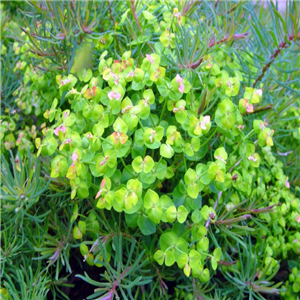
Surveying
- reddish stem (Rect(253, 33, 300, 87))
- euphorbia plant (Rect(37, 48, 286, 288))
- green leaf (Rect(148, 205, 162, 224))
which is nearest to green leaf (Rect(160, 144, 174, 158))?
A: euphorbia plant (Rect(37, 48, 286, 288))

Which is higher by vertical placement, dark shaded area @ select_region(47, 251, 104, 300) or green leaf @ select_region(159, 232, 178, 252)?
green leaf @ select_region(159, 232, 178, 252)

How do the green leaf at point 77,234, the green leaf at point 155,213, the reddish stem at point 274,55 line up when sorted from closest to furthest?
the green leaf at point 155,213
the green leaf at point 77,234
the reddish stem at point 274,55

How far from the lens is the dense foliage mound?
2.35 feet

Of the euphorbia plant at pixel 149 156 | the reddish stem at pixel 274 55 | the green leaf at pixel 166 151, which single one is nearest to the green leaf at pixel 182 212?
the euphorbia plant at pixel 149 156

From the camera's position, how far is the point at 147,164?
69 centimetres

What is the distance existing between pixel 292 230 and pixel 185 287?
0.49 metres

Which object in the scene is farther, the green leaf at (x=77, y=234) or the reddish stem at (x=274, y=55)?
the reddish stem at (x=274, y=55)

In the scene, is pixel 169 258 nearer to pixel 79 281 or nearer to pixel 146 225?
pixel 146 225

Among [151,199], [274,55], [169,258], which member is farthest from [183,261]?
[274,55]

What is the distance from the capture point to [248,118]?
912 millimetres

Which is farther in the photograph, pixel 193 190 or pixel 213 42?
pixel 213 42

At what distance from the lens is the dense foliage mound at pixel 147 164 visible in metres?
0.72

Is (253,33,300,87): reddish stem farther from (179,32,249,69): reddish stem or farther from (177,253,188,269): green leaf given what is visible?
(177,253,188,269): green leaf

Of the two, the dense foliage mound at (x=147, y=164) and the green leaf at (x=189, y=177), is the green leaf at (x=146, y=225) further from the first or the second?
the green leaf at (x=189, y=177)
